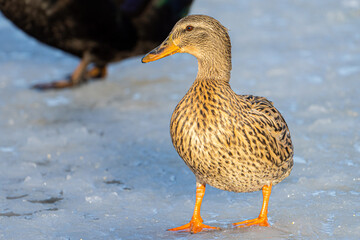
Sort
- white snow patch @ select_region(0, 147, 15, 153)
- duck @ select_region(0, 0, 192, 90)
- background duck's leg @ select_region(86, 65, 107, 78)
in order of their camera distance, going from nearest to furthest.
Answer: white snow patch @ select_region(0, 147, 15, 153), duck @ select_region(0, 0, 192, 90), background duck's leg @ select_region(86, 65, 107, 78)

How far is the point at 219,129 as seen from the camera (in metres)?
3.41

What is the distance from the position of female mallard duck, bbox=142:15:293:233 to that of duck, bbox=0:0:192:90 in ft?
10.7

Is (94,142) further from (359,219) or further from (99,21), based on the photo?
(359,219)

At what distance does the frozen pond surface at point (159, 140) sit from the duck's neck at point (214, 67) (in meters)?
0.93

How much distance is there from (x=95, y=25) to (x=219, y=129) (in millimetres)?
3817

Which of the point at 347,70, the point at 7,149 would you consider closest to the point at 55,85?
the point at 7,149

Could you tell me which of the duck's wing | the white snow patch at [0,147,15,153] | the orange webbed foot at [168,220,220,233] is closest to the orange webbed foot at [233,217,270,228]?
the orange webbed foot at [168,220,220,233]

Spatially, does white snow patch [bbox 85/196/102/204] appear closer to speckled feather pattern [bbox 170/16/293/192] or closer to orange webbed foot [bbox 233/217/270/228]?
speckled feather pattern [bbox 170/16/293/192]

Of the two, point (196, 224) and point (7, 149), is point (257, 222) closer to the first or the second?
point (196, 224)

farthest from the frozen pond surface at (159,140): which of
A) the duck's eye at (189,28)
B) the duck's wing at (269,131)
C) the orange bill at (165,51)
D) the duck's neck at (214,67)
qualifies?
the duck's eye at (189,28)

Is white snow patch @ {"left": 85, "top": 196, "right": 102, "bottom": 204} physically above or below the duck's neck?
below

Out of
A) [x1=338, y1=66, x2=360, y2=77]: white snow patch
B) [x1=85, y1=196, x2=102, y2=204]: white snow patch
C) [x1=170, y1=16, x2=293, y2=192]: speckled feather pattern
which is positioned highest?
[x1=338, y1=66, x2=360, y2=77]: white snow patch

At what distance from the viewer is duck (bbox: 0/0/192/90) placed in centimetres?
660

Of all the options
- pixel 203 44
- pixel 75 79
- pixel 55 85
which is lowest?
pixel 55 85
